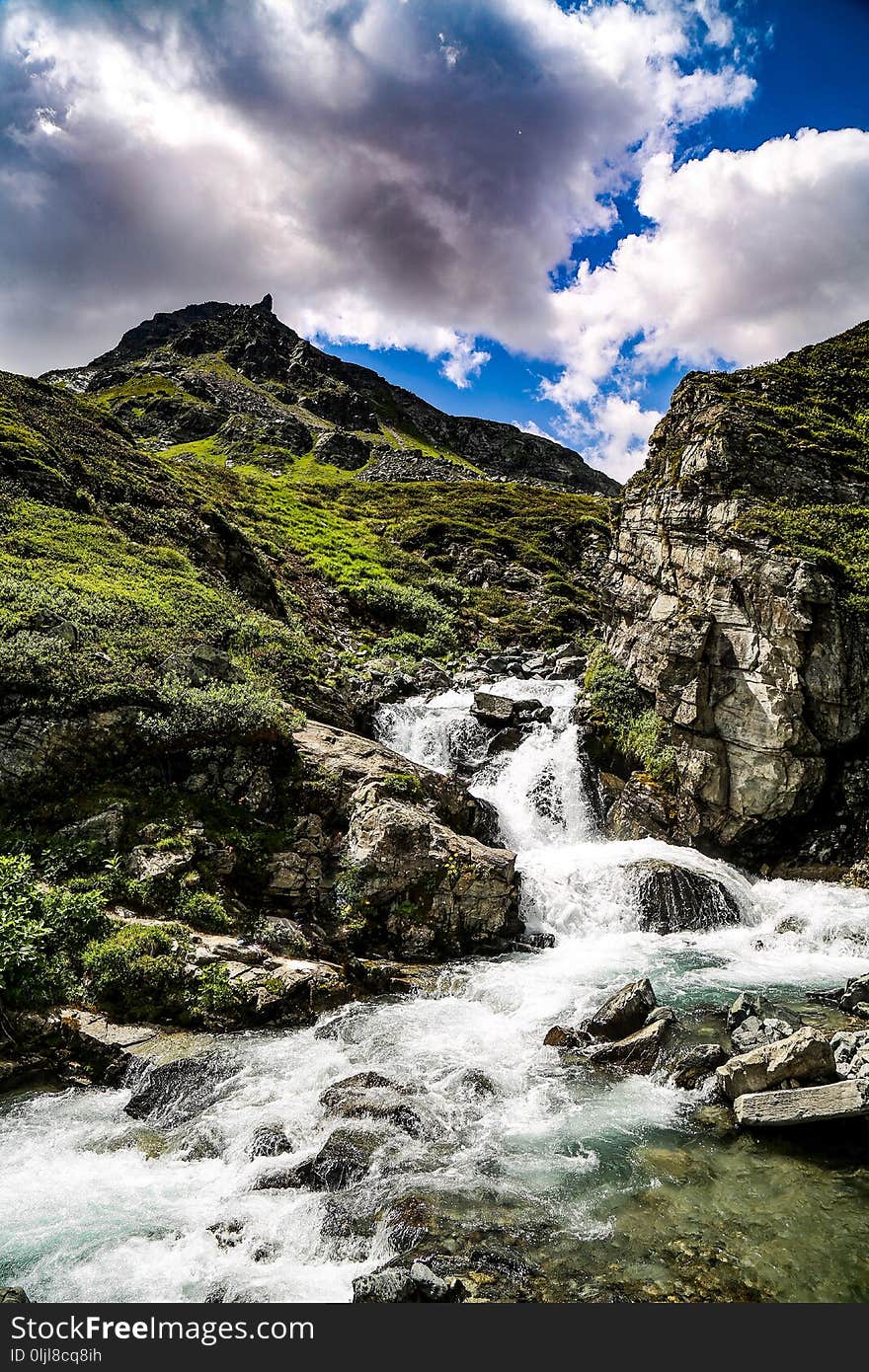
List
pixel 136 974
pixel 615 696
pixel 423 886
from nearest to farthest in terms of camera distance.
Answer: pixel 136 974
pixel 423 886
pixel 615 696

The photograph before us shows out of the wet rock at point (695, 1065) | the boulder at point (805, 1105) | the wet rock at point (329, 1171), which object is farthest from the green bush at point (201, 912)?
the boulder at point (805, 1105)

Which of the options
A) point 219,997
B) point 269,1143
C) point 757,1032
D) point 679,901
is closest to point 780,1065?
point 757,1032

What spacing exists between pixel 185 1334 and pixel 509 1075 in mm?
7606

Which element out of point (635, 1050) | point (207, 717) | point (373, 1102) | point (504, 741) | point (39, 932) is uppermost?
point (207, 717)

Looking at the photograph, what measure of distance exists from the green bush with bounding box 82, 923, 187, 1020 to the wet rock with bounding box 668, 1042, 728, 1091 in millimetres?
10689

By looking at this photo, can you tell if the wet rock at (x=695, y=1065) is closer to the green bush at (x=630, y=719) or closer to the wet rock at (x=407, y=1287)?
the wet rock at (x=407, y=1287)

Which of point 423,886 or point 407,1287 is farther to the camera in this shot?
point 423,886

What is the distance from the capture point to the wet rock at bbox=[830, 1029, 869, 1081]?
11.0 metres

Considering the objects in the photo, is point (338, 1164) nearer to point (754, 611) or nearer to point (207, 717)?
point (207, 717)

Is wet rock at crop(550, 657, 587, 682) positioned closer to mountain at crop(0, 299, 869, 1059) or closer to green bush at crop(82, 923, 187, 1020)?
mountain at crop(0, 299, 869, 1059)

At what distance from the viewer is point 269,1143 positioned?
34.2 feet

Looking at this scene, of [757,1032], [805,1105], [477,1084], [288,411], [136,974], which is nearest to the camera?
[805,1105]

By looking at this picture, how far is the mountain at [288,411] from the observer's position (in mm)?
110938

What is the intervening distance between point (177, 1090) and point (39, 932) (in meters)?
4.91
